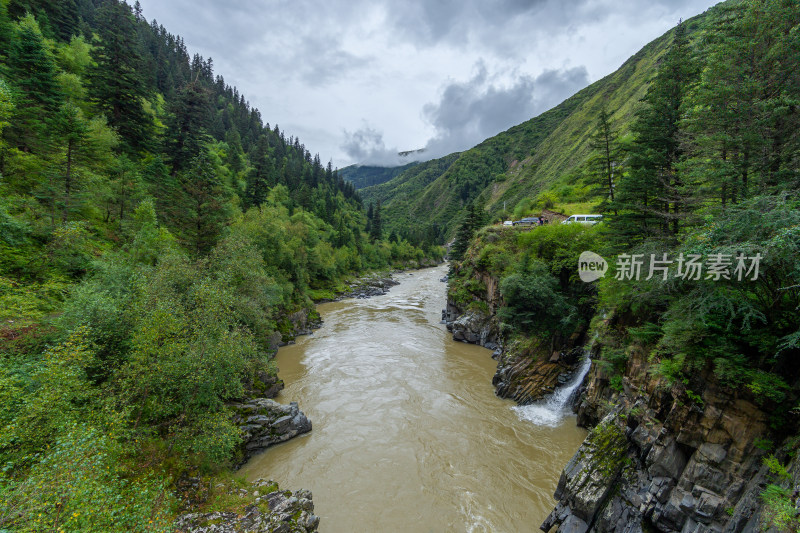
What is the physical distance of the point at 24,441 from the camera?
7.32m

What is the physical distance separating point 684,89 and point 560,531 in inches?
869

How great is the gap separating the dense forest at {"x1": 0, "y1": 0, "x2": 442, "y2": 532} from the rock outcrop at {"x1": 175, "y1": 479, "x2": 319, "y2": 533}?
1.00 meters

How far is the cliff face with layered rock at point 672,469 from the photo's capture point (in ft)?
26.1

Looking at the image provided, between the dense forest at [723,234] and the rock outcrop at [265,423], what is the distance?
17.1m

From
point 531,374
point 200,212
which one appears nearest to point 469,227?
point 531,374

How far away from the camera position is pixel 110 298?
37.8 feet

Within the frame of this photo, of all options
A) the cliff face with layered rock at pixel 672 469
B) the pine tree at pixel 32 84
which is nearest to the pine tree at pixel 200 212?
the pine tree at pixel 32 84

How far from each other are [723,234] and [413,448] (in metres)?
15.9

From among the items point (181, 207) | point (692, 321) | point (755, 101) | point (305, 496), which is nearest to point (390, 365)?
point (305, 496)

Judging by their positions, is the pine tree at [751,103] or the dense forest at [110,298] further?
the pine tree at [751,103]

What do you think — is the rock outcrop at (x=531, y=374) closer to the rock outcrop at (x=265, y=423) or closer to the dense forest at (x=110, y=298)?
the rock outcrop at (x=265, y=423)

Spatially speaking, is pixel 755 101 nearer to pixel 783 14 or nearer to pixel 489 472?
pixel 783 14

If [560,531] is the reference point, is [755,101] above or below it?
above

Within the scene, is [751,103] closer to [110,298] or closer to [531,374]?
[531,374]
